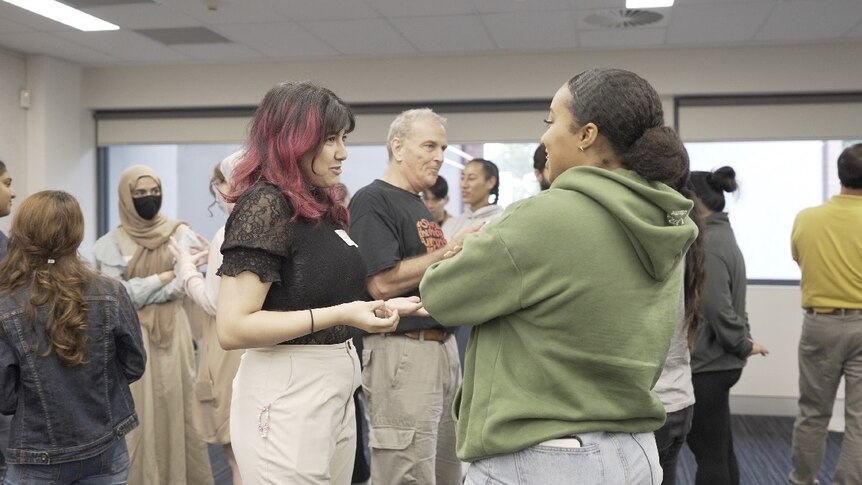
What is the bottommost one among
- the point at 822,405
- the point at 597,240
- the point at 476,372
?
the point at 822,405

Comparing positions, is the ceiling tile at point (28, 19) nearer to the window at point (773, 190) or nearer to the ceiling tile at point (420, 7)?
the ceiling tile at point (420, 7)

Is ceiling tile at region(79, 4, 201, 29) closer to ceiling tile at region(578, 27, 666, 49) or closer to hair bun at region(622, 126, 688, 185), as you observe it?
ceiling tile at region(578, 27, 666, 49)

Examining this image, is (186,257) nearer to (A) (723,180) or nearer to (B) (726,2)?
(A) (723,180)

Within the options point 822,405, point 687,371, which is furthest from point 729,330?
point 822,405

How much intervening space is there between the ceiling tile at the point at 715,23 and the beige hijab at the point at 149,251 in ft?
11.0

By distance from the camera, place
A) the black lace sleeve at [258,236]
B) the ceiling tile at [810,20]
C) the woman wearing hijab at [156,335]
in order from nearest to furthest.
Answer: the black lace sleeve at [258,236], the woman wearing hijab at [156,335], the ceiling tile at [810,20]

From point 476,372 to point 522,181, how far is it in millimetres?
5496

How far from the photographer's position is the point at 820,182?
6.17 m

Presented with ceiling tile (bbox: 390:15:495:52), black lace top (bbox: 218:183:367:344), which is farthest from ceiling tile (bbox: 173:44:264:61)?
black lace top (bbox: 218:183:367:344)

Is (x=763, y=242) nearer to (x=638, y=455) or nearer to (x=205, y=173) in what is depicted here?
(x=205, y=173)

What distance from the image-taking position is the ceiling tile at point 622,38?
5.47 meters

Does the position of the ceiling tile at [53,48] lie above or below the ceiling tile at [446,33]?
above

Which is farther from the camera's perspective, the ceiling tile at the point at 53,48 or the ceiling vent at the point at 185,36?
the ceiling tile at the point at 53,48

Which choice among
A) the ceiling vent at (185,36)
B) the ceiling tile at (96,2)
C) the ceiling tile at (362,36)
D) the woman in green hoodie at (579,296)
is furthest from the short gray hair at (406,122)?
the ceiling vent at (185,36)
